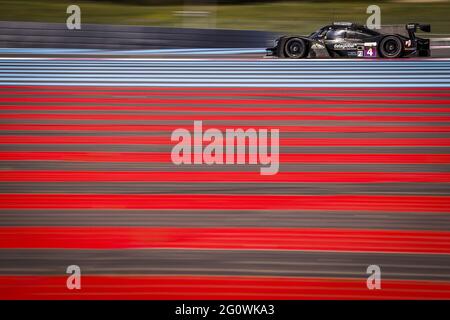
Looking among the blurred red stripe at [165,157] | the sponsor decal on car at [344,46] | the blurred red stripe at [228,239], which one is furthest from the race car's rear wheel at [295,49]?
the blurred red stripe at [228,239]

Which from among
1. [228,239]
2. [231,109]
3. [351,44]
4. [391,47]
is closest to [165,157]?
[228,239]

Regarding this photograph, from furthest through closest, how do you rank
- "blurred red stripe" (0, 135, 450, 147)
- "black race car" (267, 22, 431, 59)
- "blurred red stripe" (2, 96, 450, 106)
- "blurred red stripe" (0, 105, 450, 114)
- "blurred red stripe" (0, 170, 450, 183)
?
"black race car" (267, 22, 431, 59) → "blurred red stripe" (2, 96, 450, 106) → "blurred red stripe" (0, 105, 450, 114) → "blurred red stripe" (0, 135, 450, 147) → "blurred red stripe" (0, 170, 450, 183)

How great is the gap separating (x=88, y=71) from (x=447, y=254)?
11655 mm

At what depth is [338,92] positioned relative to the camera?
41.1ft

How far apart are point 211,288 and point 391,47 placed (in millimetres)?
15419

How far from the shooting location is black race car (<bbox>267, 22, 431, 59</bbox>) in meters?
18.8

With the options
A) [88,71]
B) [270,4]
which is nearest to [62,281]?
[88,71]

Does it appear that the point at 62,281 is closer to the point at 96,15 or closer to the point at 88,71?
the point at 88,71

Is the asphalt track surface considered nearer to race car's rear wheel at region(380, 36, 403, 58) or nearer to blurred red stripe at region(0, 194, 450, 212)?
blurred red stripe at region(0, 194, 450, 212)

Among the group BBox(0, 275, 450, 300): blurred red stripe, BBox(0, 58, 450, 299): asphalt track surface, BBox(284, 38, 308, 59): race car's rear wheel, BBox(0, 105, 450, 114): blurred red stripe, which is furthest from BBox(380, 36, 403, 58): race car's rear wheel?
BBox(0, 275, 450, 300): blurred red stripe

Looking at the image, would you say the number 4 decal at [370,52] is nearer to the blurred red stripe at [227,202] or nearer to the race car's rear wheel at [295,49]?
the race car's rear wheel at [295,49]

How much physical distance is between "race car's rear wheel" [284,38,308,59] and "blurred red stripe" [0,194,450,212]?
12.9m

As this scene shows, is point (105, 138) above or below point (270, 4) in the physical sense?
below

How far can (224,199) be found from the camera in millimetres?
6305
